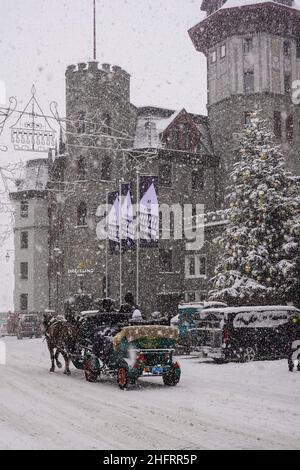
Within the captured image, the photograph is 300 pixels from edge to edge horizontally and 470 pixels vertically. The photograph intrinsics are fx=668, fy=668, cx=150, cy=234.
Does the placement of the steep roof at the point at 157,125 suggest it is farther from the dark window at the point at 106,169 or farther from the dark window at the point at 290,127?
the dark window at the point at 290,127

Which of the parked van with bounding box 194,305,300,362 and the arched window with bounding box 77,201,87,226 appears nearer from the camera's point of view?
the parked van with bounding box 194,305,300,362

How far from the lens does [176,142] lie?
165 ft

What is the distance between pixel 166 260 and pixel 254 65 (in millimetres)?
15594

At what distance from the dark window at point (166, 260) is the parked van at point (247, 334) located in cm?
2631

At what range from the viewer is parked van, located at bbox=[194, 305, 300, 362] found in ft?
67.7

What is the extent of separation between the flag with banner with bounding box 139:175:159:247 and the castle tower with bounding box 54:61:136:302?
13.8 m

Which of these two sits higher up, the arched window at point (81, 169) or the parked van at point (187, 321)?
the arched window at point (81, 169)

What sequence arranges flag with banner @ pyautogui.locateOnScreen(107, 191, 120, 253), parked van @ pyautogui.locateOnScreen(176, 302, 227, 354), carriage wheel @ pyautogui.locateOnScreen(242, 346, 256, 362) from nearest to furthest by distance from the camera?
1. carriage wheel @ pyautogui.locateOnScreen(242, 346, 256, 362)
2. parked van @ pyautogui.locateOnScreen(176, 302, 227, 354)
3. flag with banner @ pyautogui.locateOnScreen(107, 191, 120, 253)

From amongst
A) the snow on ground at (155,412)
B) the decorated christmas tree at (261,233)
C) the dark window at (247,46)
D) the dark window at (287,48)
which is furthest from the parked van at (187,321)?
the dark window at (287,48)

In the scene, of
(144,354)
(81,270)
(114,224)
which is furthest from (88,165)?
(144,354)

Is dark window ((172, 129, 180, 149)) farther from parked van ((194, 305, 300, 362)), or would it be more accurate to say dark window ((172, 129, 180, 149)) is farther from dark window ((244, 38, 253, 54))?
parked van ((194, 305, 300, 362))

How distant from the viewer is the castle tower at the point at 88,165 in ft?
153

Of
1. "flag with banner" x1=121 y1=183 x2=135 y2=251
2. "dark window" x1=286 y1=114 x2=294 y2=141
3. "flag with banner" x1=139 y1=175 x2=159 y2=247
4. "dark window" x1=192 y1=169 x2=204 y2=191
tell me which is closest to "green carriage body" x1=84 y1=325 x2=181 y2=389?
"flag with banner" x1=139 y1=175 x2=159 y2=247
